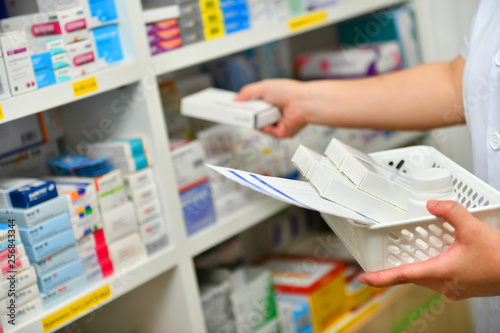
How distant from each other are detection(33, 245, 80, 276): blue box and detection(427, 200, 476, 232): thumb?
696mm

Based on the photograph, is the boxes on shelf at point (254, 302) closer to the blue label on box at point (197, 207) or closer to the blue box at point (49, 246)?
the blue label on box at point (197, 207)

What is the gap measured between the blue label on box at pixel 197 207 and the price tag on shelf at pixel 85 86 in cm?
35

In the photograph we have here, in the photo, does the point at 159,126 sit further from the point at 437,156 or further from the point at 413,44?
the point at 413,44

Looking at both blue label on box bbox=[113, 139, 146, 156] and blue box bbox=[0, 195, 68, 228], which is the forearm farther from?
blue box bbox=[0, 195, 68, 228]

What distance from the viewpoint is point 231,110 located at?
4.47ft

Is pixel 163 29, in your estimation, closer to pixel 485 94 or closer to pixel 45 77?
pixel 45 77

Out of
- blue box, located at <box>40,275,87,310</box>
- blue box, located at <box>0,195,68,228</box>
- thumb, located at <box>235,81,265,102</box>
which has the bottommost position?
blue box, located at <box>40,275,87,310</box>

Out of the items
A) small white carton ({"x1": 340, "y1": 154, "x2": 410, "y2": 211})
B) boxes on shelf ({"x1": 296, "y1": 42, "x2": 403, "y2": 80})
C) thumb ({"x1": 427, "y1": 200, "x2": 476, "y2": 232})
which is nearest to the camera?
thumb ({"x1": 427, "y1": 200, "x2": 476, "y2": 232})

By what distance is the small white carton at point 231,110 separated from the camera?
1350 mm

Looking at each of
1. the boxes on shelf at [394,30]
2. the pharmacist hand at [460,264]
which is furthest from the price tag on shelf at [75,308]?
the boxes on shelf at [394,30]

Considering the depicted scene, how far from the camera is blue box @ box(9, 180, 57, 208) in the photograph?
3.49 ft

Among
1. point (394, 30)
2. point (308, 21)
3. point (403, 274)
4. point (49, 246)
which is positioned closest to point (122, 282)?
point (49, 246)

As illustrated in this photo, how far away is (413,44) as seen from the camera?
2.06 metres

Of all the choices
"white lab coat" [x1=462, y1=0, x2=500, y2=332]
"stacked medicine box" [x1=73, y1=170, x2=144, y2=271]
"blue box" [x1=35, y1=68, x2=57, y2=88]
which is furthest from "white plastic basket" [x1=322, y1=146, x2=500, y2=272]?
"blue box" [x1=35, y1=68, x2=57, y2=88]
